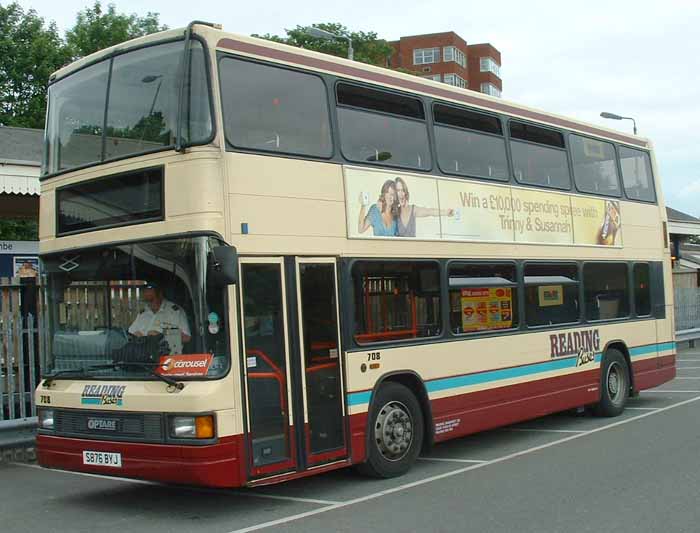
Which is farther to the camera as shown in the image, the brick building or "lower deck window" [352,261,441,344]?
the brick building

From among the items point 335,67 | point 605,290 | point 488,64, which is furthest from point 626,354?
point 488,64

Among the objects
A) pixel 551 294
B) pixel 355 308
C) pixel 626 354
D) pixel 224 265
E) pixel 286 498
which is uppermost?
pixel 224 265

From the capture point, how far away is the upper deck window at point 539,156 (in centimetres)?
1236

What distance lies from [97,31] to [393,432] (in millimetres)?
39495

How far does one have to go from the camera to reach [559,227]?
1298 cm

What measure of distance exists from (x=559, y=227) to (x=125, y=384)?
7180mm

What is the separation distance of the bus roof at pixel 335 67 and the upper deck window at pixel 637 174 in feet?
4.78

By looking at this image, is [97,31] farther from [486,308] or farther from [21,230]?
[486,308]

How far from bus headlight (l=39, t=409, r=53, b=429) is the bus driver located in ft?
4.25

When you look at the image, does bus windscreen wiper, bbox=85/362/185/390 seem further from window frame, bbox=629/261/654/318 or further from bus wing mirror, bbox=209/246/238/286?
window frame, bbox=629/261/654/318

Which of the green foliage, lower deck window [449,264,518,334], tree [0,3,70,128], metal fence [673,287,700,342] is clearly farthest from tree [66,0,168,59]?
lower deck window [449,264,518,334]

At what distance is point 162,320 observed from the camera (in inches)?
318

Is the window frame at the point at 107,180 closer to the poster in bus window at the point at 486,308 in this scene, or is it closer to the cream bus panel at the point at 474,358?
the cream bus panel at the point at 474,358

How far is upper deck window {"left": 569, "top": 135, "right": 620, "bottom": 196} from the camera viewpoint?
1370 centimetres
